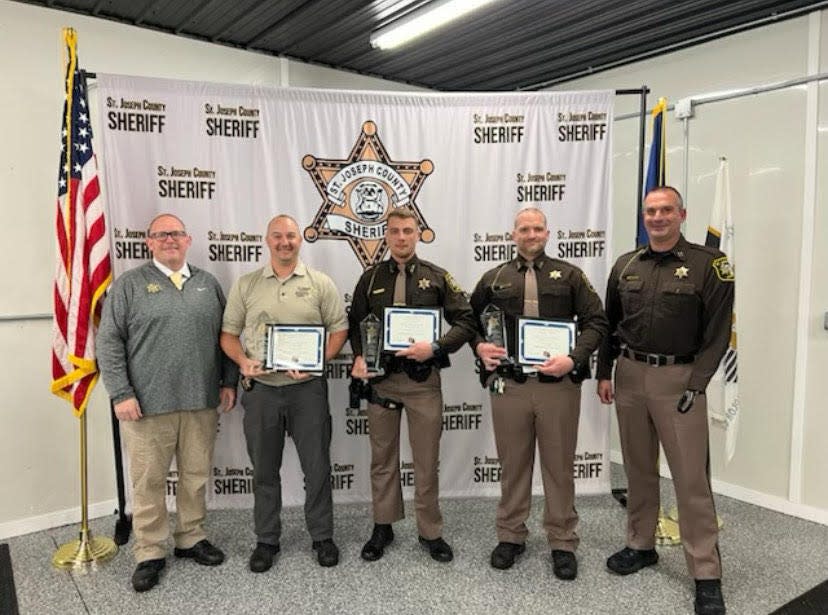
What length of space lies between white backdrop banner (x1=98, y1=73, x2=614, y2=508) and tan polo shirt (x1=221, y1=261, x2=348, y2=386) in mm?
546

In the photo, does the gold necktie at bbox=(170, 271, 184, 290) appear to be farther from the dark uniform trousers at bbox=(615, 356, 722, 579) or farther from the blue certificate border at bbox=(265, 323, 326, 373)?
the dark uniform trousers at bbox=(615, 356, 722, 579)

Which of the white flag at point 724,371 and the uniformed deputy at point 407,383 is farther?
the white flag at point 724,371

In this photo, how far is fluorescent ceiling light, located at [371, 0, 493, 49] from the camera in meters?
3.63

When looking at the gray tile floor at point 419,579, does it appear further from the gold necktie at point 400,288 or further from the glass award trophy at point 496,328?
the gold necktie at point 400,288

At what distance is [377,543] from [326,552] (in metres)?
0.28

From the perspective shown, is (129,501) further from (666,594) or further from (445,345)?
(666,594)

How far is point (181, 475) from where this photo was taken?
10.5 ft

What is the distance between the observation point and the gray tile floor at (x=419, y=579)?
2.86m

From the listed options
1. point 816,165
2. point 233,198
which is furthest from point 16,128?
point 816,165

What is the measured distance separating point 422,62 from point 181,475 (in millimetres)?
3693

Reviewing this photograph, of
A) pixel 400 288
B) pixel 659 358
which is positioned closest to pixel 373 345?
pixel 400 288

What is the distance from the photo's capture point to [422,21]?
12.6 ft

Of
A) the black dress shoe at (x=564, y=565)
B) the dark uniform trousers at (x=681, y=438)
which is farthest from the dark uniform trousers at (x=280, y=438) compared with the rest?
the dark uniform trousers at (x=681, y=438)

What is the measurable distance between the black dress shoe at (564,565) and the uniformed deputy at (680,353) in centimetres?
56
